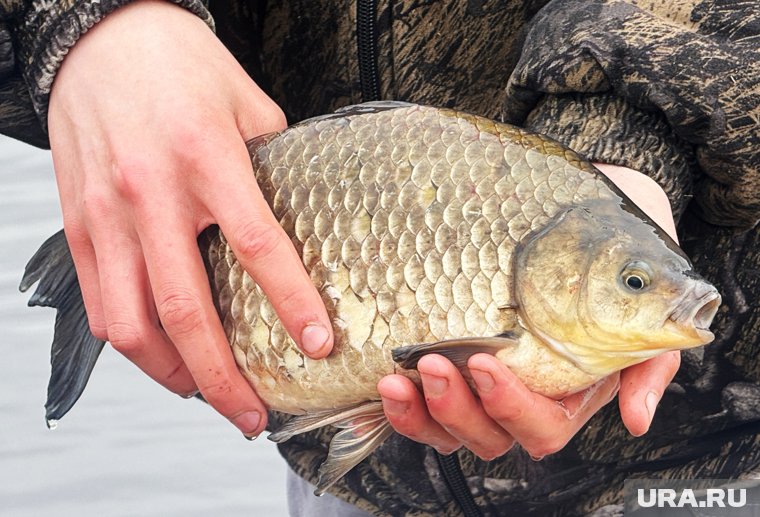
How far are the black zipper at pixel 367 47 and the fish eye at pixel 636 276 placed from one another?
17.3 inches

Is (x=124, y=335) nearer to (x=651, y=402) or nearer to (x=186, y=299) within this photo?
(x=186, y=299)

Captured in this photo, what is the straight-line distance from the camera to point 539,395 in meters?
0.86

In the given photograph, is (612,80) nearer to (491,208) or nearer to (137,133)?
(491,208)

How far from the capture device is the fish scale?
88 centimetres

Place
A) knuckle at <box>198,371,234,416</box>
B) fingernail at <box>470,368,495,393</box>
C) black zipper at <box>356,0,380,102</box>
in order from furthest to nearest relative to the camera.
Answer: black zipper at <box>356,0,380,102</box>, knuckle at <box>198,371,234,416</box>, fingernail at <box>470,368,495,393</box>

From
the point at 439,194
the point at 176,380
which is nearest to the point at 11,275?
the point at 176,380

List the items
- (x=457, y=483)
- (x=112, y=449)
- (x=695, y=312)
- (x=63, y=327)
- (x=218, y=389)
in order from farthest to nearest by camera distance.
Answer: (x=112, y=449)
(x=457, y=483)
(x=63, y=327)
(x=218, y=389)
(x=695, y=312)

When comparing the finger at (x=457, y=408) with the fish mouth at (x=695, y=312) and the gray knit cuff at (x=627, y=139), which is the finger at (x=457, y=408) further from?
the gray knit cuff at (x=627, y=139)

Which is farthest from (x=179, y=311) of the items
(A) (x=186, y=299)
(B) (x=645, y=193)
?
(B) (x=645, y=193)

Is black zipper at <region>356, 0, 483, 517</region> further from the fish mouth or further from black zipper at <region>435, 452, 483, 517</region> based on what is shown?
the fish mouth

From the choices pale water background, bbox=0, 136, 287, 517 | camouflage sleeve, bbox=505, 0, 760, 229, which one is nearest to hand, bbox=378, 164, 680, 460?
camouflage sleeve, bbox=505, 0, 760, 229

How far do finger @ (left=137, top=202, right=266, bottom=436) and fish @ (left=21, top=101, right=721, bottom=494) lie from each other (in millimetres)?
34

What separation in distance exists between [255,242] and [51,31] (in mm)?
299

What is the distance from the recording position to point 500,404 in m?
0.85
